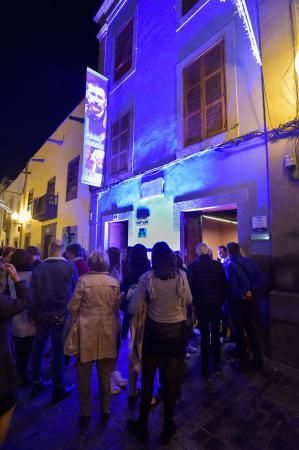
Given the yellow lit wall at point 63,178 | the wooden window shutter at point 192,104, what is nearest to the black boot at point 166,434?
the wooden window shutter at point 192,104

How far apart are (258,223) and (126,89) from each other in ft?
23.0

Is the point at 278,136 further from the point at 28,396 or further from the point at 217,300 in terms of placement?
the point at 28,396

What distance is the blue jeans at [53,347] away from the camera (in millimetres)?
3105

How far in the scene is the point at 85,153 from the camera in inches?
334

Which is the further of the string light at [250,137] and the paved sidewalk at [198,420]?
the string light at [250,137]

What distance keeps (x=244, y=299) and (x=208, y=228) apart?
541 cm

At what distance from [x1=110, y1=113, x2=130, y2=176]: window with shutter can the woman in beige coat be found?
6.10 m

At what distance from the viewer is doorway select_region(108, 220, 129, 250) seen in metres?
8.95

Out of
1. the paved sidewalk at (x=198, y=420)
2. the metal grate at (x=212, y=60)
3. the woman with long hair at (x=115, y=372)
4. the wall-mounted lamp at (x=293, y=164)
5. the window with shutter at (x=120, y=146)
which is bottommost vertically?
the paved sidewalk at (x=198, y=420)

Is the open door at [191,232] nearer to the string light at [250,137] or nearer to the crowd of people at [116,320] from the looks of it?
the string light at [250,137]

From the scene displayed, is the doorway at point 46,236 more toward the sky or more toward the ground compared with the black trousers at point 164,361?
more toward the sky

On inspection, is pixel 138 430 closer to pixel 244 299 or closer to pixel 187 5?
pixel 244 299

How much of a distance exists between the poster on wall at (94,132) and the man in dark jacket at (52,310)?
5838 millimetres

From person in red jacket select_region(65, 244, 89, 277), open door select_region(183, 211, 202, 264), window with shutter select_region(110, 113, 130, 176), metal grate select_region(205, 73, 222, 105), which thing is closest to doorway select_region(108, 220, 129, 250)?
window with shutter select_region(110, 113, 130, 176)
